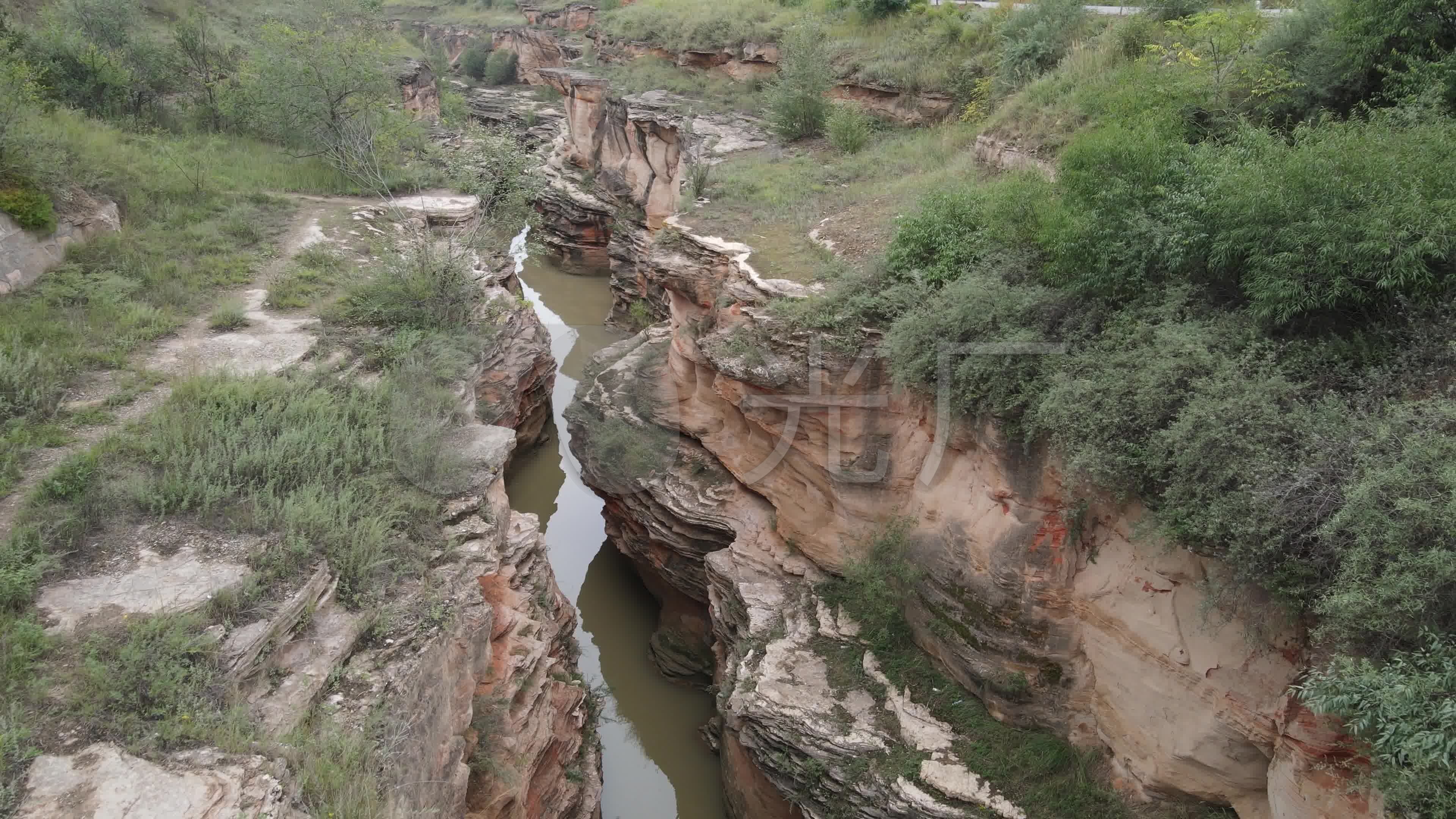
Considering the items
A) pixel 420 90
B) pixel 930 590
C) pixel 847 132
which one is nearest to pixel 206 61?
pixel 420 90

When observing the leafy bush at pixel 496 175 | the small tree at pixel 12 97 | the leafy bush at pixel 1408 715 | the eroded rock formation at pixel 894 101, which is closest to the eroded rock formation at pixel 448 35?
the eroded rock formation at pixel 894 101

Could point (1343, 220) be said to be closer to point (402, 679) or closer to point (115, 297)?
point (402, 679)

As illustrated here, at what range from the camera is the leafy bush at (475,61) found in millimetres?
42000

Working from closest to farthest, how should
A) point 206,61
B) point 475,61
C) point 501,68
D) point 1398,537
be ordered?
point 1398,537 → point 206,61 → point 501,68 → point 475,61

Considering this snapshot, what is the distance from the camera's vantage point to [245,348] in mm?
9445

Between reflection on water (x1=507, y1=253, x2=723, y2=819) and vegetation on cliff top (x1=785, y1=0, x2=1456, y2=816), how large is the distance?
560 centimetres

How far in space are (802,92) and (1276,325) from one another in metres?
13.3

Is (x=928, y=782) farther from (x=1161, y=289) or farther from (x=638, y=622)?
(x=638, y=622)

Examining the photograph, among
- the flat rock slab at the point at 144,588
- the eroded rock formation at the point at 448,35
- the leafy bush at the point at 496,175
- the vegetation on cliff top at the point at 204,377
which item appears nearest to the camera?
the vegetation on cliff top at the point at 204,377

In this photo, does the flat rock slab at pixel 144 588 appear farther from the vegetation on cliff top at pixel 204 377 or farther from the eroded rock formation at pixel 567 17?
the eroded rock formation at pixel 567 17

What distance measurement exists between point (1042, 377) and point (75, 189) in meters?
13.0

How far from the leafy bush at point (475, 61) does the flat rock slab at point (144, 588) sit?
135 ft

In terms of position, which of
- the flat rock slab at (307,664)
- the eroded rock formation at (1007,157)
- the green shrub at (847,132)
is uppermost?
the eroded rock formation at (1007,157)

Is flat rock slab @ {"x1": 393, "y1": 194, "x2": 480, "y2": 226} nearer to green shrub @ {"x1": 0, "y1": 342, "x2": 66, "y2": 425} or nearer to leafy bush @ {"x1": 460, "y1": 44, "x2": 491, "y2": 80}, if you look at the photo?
green shrub @ {"x1": 0, "y1": 342, "x2": 66, "y2": 425}
